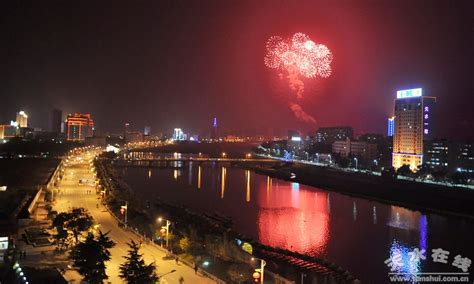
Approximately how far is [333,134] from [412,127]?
2063 cm

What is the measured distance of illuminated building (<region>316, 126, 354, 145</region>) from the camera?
40.9 metres

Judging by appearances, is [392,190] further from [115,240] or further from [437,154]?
[115,240]

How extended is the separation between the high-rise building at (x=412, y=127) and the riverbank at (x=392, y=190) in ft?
8.50

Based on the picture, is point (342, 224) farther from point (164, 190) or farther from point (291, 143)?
point (291, 143)

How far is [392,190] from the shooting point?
1627 cm

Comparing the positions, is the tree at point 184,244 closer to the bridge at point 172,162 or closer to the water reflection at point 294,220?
the water reflection at point 294,220

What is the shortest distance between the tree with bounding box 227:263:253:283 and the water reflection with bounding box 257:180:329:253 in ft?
8.74

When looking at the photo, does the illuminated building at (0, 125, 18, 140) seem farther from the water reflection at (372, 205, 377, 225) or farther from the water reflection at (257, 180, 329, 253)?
the water reflection at (372, 205, 377, 225)

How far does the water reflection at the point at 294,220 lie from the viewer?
29.1 ft

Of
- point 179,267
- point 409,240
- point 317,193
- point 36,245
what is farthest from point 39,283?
point 317,193

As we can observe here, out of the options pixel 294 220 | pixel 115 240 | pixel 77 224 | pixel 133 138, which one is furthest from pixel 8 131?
pixel 115 240

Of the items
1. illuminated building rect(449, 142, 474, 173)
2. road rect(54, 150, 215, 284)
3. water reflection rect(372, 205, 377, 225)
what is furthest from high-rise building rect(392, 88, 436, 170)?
road rect(54, 150, 215, 284)

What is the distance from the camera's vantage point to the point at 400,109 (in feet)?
73.7

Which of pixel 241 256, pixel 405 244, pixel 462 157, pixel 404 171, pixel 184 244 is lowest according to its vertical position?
pixel 405 244
